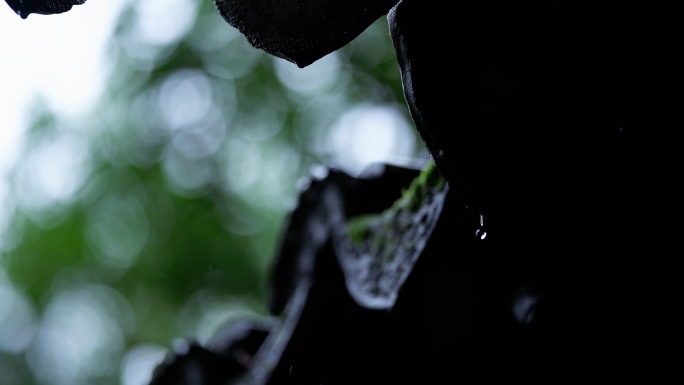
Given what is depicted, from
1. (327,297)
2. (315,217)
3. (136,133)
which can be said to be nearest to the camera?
(327,297)

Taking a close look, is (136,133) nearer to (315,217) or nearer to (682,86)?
(315,217)

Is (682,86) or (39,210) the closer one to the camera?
(682,86)

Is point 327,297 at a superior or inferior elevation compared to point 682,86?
inferior

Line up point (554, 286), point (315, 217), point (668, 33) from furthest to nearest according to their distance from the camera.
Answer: point (315, 217) → point (554, 286) → point (668, 33)

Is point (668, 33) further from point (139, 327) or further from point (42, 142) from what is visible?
point (42, 142)

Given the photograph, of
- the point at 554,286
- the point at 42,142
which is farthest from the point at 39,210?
the point at 554,286

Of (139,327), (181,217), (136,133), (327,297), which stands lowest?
(139,327)
